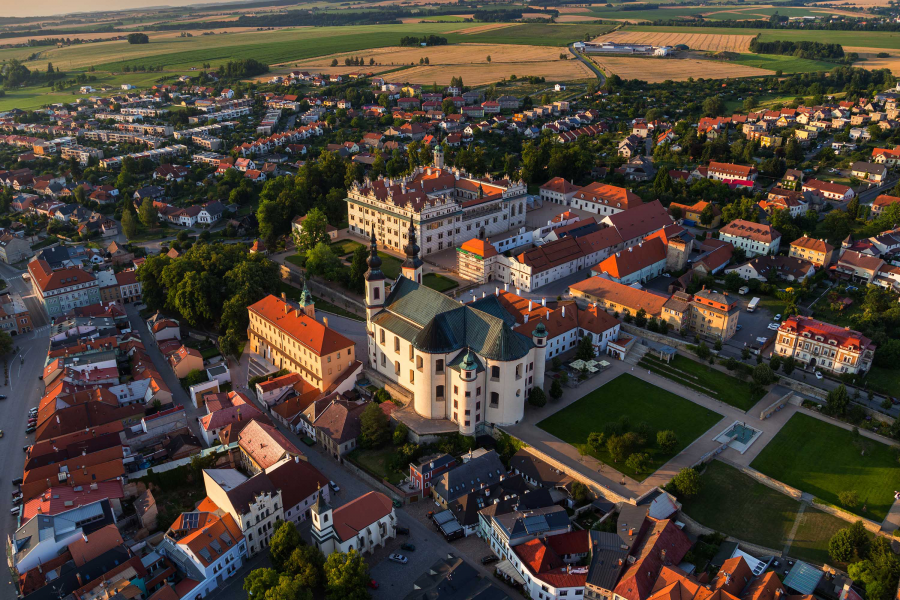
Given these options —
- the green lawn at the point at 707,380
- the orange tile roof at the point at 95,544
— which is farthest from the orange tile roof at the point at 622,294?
the orange tile roof at the point at 95,544

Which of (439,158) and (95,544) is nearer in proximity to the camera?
(95,544)

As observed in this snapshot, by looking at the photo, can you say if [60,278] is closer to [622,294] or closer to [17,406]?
[17,406]

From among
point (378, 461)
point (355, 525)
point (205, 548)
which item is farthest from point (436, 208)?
point (205, 548)

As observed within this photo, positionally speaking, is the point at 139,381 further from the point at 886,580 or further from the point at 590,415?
the point at 886,580

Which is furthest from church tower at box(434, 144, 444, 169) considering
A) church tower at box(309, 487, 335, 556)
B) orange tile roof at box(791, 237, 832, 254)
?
church tower at box(309, 487, 335, 556)

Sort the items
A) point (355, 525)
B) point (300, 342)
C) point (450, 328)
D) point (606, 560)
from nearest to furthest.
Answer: point (606, 560) < point (355, 525) < point (450, 328) < point (300, 342)

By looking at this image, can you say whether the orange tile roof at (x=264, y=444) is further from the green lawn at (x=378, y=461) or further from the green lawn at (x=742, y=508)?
the green lawn at (x=742, y=508)

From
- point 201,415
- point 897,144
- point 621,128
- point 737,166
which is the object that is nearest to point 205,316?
point 201,415
